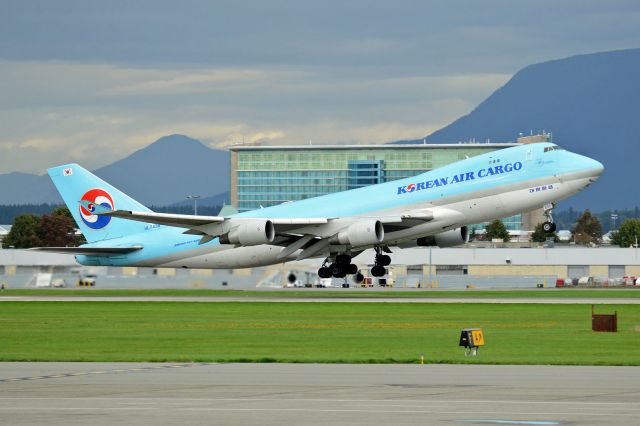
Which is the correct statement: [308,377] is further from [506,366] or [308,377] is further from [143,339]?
[143,339]

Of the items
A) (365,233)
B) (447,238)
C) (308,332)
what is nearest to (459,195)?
(365,233)

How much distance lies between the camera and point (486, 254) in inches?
5615

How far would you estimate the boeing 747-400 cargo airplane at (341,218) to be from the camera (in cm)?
6444

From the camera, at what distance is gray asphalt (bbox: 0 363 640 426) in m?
21.6

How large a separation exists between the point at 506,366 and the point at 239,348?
11.0m

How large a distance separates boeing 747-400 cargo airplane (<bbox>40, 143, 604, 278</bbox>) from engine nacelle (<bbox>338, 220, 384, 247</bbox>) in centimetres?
6

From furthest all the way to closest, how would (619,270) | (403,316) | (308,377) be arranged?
1. (619,270)
2. (403,316)
3. (308,377)

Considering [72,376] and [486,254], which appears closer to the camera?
[72,376]

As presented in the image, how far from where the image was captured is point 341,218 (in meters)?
70.2

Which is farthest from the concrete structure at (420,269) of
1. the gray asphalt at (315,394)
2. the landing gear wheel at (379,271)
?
the gray asphalt at (315,394)

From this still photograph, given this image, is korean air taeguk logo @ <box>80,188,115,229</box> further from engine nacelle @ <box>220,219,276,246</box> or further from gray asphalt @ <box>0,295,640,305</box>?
engine nacelle @ <box>220,219,276,246</box>

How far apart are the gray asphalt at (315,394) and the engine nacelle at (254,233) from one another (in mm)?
34009

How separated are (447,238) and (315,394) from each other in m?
48.6

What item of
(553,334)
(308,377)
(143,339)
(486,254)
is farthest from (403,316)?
(486,254)
